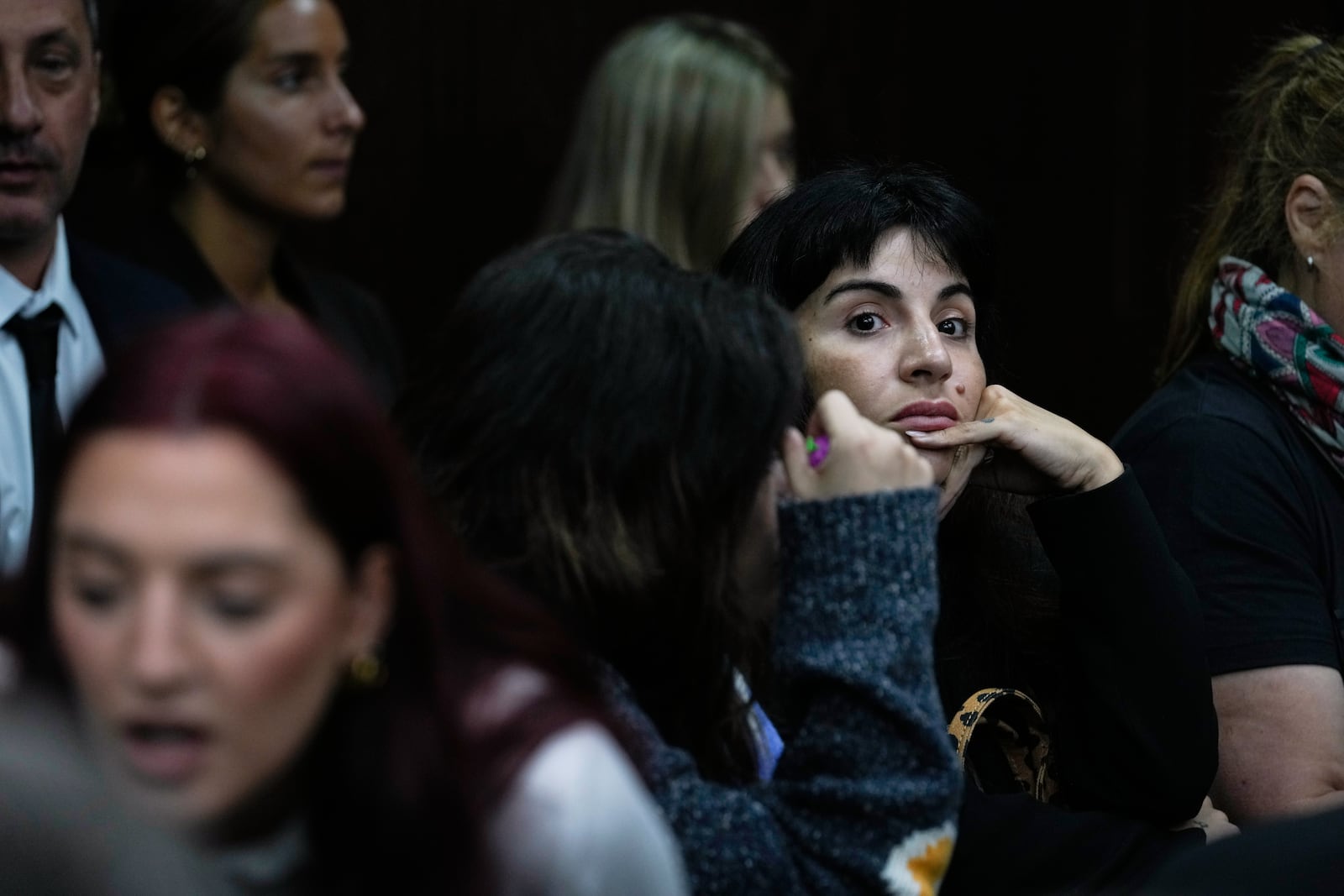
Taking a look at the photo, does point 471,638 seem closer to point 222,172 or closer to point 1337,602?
point 1337,602

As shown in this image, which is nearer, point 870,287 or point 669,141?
point 870,287

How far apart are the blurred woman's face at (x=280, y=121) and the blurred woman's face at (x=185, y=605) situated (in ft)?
7.67

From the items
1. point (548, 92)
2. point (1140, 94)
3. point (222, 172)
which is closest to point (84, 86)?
point (222, 172)

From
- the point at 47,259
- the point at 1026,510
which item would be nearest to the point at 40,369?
the point at 47,259

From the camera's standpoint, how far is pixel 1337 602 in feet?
7.90

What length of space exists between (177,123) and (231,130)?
0.10 meters

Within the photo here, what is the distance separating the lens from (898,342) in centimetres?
222

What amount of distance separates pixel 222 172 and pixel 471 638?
7.66 ft

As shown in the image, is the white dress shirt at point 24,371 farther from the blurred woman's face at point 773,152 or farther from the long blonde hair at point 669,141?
the blurred woman's face at point 773,152

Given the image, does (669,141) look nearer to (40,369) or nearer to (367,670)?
(40,369)

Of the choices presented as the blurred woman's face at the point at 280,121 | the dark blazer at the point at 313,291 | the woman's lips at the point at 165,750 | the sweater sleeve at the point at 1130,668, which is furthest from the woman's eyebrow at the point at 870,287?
the blurred woman's face at the point at 280,121

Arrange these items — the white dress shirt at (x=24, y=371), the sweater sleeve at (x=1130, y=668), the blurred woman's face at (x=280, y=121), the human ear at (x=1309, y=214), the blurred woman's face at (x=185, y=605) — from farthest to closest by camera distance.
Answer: the blurred woman's face at (x=280, y=121) < the human ear at (x=1309, y=214) < the white dress shirt at (x=24, y=371) < the sweater sleeve at (x=1130, y=668) < the blurred woman's face at (x=185, y=605)

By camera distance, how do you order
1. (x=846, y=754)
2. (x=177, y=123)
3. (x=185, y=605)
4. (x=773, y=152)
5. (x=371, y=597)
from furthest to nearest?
(x=773, y=152) → (x=177, y=123) → (x=846, y=754) → (x=371, y=597) → (x=185, y=605)

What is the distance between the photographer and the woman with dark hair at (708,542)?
1630mm
